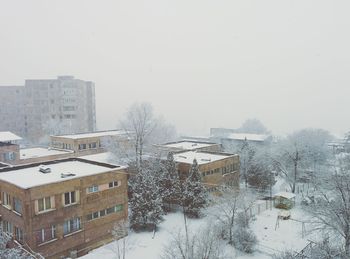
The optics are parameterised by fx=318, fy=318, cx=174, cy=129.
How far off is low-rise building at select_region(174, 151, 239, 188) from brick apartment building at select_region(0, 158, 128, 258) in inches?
Result: 414

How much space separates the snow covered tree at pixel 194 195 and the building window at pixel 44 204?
1424 cm

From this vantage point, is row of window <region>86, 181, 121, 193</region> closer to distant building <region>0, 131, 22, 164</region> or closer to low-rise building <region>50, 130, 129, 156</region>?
distant building <region>0, 131, 22, 164</region>

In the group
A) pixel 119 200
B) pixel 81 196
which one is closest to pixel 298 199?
pixel 119 200

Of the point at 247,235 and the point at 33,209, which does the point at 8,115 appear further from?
the point at 247,235

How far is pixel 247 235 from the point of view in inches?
1046

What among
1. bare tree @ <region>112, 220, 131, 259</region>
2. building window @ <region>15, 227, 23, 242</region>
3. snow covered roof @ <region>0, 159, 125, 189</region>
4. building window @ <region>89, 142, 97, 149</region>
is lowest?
bare tree @ <region>112, 220, 131, 259</region>

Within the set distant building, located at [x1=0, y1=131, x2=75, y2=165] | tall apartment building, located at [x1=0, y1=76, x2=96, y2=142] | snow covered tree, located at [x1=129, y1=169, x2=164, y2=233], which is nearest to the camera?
snow covered tree, located at [x1=129, y1=169, x2=164, y2=233]

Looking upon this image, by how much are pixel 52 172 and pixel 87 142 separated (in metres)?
26.6

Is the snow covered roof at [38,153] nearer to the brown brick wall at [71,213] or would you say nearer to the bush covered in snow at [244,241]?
the brown brick wall at [71,213]

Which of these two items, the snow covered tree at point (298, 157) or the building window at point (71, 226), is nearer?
the building window at point (71, 226)

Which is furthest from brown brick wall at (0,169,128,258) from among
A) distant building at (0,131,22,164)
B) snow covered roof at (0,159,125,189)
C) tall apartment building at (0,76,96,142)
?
tall apartment building at (0,76,96,142)

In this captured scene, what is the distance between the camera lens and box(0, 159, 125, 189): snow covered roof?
77.6 feet

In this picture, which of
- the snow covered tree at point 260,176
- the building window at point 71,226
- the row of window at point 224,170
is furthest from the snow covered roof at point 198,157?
the building window at point 71,226

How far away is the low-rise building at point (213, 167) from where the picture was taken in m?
36.8
